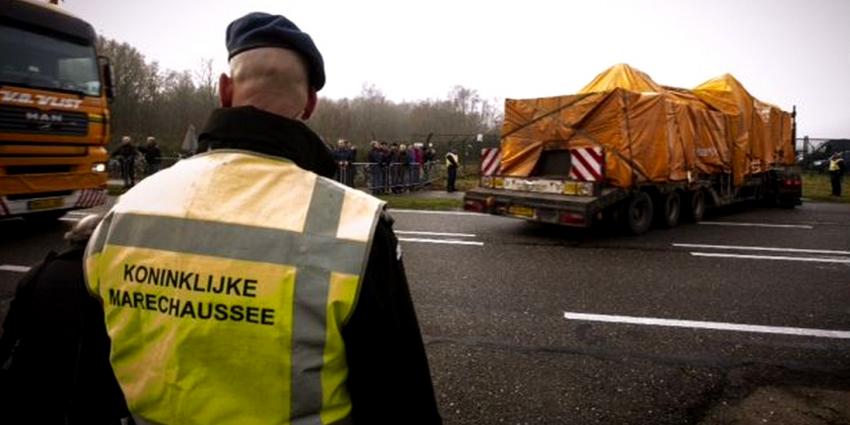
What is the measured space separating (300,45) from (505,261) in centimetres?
589

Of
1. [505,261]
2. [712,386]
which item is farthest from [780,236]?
[712,386]

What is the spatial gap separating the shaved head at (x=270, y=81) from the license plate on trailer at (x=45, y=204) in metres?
8.14

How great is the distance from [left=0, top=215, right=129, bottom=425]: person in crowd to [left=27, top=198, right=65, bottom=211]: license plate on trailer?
7.53m

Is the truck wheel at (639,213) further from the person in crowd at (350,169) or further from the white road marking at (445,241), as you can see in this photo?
the person in crowd at (350,169)

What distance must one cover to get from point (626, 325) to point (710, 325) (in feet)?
2.43

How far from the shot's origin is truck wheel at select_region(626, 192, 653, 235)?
30.7ft

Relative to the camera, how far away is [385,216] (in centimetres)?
136

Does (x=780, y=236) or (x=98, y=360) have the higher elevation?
(x=98, y=360)

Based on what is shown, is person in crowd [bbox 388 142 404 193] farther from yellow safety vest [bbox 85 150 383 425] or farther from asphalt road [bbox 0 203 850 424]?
yellow safety vest [bbox 85 150 383 425]

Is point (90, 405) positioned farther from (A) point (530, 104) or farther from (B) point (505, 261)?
(A) point (530, 104)

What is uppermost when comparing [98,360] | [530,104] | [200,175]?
[530,104]

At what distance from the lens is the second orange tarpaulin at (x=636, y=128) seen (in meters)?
9.26

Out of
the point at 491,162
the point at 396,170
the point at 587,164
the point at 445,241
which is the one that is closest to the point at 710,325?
the point at 445,241

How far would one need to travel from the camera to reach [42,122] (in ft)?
25.5
